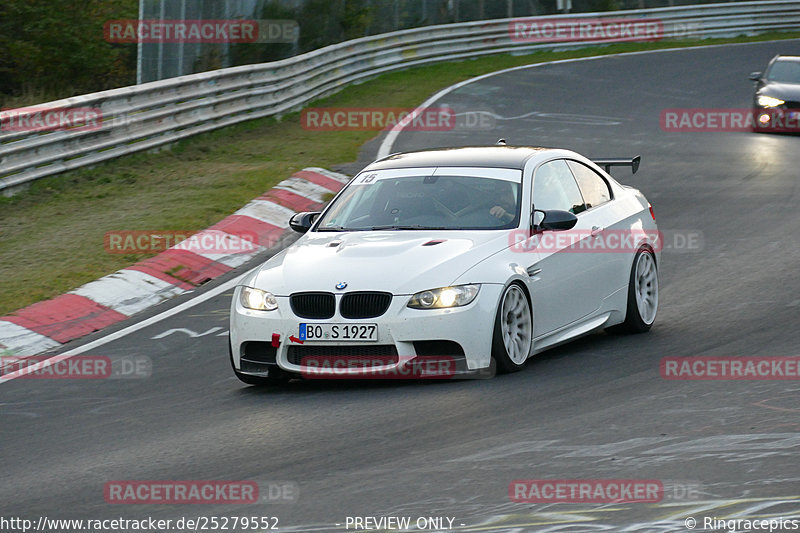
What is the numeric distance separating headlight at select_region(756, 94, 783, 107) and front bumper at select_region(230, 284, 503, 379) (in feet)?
52.8

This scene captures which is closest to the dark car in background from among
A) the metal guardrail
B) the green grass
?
the green grass

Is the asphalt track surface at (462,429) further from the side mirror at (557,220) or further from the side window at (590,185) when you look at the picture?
the side window at (590,185)

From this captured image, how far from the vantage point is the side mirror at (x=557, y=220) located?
906 centimetres

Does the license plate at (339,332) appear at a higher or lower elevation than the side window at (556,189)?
lower

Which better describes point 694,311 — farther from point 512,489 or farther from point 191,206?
point 191,206

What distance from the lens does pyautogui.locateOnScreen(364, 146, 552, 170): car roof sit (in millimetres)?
9680

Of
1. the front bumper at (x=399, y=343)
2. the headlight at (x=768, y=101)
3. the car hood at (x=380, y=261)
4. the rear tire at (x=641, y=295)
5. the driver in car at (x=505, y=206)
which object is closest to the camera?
the front bumper at (x=399, y=343)

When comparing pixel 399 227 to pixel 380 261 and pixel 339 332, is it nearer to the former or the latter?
pixel 380 261

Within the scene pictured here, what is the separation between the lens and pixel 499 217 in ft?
30.1

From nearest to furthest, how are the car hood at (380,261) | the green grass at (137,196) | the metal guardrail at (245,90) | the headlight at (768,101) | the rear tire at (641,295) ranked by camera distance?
the car hood at (380,261) → the rear tire at (641,295) → the green grass at (137,196) → the metal guardrail at (245,90) → the headlight at (768,101)

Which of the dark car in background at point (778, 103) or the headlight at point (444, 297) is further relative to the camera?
the dark car in background at point (778, 103)

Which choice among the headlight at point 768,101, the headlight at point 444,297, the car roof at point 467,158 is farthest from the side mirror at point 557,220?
the headlight at point 768,101

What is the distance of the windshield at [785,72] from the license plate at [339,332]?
1752 cm

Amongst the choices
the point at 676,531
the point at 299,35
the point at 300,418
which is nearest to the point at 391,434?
the point at 300,418
